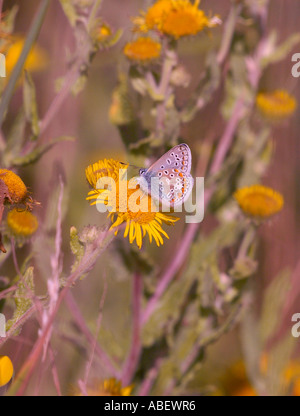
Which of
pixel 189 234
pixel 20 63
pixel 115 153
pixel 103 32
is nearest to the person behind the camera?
pixel 20 63

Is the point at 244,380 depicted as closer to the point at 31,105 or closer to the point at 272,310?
the point at 272,310

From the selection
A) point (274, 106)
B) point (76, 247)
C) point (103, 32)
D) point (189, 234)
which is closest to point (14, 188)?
point (76, 247)

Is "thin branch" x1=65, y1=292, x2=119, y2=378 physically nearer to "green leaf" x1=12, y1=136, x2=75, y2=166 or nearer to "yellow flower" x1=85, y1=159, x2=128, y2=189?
"green leaf" x1=12, y1=136, x2=75, y2=166

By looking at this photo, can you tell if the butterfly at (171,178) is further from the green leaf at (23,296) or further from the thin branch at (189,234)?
the thin branch at (189,234)

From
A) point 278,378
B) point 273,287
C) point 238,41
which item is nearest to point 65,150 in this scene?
point 238,41

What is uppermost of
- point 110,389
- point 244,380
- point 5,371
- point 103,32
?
A: point 103,32

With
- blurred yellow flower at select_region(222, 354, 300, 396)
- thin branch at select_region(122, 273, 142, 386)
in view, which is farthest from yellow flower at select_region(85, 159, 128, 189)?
blurred yellow flower at select_region(222, 354, 300, 396)

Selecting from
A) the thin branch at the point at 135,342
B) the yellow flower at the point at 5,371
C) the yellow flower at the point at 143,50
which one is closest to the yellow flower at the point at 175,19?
the yellow flower at the point at 143,50
